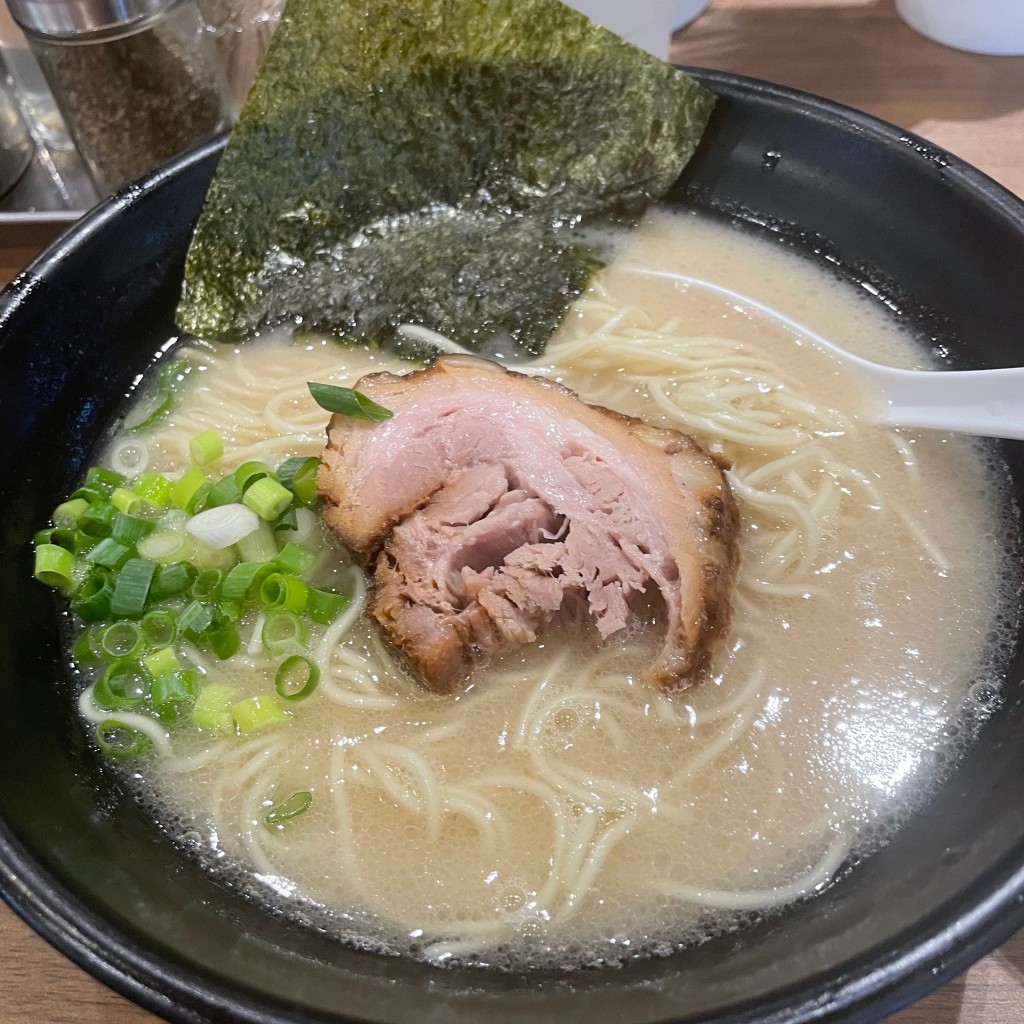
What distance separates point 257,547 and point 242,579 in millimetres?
84

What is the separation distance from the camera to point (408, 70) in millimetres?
2240

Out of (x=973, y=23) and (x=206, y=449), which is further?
(x=973, y=23)

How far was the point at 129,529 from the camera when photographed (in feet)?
5.57

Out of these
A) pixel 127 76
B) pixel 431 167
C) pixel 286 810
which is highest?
pixel 127 76

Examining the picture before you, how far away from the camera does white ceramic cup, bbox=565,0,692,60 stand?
2305mm

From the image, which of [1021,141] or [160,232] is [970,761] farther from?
[1021,141]

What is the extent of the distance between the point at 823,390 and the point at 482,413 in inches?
32.3

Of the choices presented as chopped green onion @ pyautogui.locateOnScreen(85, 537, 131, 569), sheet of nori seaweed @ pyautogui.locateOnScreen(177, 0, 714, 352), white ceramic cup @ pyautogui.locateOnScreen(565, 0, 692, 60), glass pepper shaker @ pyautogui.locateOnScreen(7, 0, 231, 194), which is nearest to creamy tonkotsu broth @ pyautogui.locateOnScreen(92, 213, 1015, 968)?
chopped green onion @ pyautogui.locateOnScreen(85, 537, 131, 569)

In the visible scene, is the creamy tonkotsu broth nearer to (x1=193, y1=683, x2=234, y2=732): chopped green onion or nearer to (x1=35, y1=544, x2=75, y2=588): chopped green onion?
(x1=193, y1=683, x2=234, y2=732): chopped green onion

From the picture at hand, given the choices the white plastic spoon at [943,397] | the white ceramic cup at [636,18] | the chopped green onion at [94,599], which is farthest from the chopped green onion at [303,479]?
the white ceramic cup at [636,18]

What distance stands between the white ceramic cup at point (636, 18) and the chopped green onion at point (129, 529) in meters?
1.72

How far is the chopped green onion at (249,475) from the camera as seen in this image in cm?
173

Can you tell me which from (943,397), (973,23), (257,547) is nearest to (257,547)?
(257,547)

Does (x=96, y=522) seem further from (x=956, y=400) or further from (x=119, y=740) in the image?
(x=956, y=400)
